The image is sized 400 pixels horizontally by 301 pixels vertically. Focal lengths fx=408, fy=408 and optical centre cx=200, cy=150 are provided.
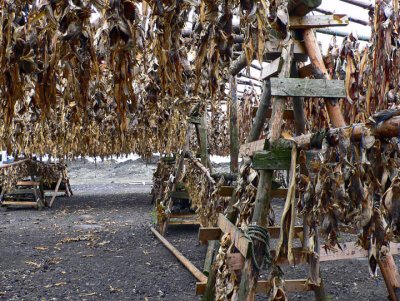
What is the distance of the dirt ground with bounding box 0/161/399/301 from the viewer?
14.3 feet

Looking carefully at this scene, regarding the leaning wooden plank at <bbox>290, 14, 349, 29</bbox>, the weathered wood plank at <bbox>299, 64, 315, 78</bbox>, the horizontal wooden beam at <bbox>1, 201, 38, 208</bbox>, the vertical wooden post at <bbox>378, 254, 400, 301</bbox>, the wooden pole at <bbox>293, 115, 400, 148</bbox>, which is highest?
the leaning wooden plank at <bbox>290, 14, 349, 29</bbox>

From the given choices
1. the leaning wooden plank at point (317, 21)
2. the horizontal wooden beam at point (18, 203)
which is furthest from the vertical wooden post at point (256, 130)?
the horizontal wooden beam at point (18, 203)

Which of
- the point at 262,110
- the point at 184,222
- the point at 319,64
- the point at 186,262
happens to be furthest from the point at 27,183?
the point at 319,64

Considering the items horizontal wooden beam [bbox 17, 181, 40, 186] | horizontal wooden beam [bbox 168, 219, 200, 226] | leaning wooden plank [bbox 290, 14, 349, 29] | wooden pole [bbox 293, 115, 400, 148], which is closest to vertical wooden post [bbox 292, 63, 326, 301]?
leaning wooden plank [bbox 290, 14, 349, 29]

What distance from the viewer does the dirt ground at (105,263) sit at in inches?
171

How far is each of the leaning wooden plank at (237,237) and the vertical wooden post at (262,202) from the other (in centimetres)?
5

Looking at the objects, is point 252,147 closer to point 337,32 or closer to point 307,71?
point 307,71

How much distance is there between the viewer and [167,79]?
1.78 metres

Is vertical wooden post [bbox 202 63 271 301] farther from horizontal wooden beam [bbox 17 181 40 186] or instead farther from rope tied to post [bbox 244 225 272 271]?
horizontal wooden beam [bbox 17 181 40 186]

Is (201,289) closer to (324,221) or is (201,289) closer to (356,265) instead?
(324,221)

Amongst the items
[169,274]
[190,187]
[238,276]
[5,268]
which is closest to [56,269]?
[5,268]

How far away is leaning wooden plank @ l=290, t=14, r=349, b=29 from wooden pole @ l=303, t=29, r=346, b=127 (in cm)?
5

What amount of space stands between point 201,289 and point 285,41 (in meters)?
2.28

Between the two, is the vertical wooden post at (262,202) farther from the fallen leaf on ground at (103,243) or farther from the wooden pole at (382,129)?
the fallen leaf on ground at (103,243)
